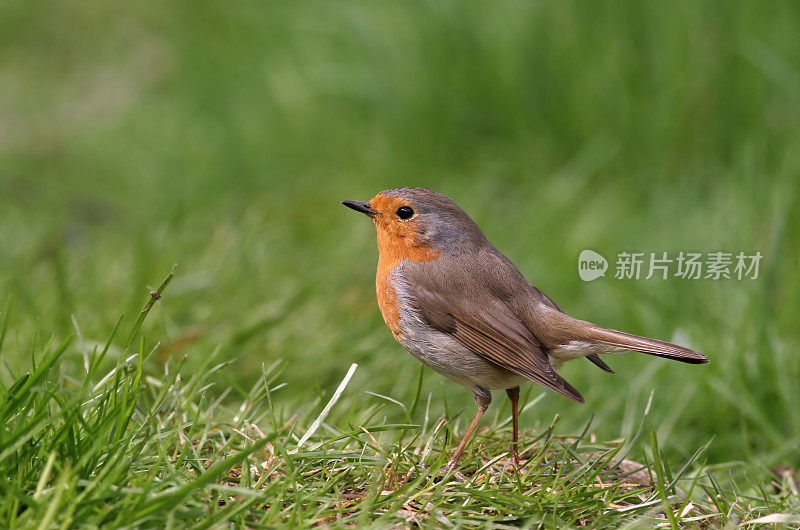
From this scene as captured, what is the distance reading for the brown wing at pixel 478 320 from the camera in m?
3.05

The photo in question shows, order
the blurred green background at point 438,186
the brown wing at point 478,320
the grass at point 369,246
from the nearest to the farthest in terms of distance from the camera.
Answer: the grass at point 369,246, the brown wing at point 478,320, the blurred green background at point 438,186

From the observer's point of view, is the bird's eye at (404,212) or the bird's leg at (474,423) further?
the bird's eye at (404,212)

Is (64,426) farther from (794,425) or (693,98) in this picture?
(693,98)

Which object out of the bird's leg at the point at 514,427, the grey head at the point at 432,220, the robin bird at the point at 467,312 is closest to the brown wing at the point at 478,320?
the robin bird at the point at 467,312

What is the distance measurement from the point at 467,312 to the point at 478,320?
48mm

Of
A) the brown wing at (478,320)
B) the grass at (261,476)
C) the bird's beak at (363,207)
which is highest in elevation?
the bird's beak at (363,207)

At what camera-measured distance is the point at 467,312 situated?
317 centimetres

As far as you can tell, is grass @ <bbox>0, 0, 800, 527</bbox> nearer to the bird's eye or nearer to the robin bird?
the robin bird

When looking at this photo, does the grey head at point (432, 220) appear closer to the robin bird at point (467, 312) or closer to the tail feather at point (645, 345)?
the robin bird at point (467, 312)

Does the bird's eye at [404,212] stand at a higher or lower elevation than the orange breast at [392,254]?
higher

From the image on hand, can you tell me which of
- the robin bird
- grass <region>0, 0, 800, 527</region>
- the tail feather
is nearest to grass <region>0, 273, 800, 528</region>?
grass <region>0, 0, 800, 527</region>

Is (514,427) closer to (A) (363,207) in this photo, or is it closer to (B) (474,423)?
(B) (474,423)

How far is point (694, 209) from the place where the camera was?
6.19 m

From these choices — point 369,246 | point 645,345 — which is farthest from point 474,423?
point 369,246
